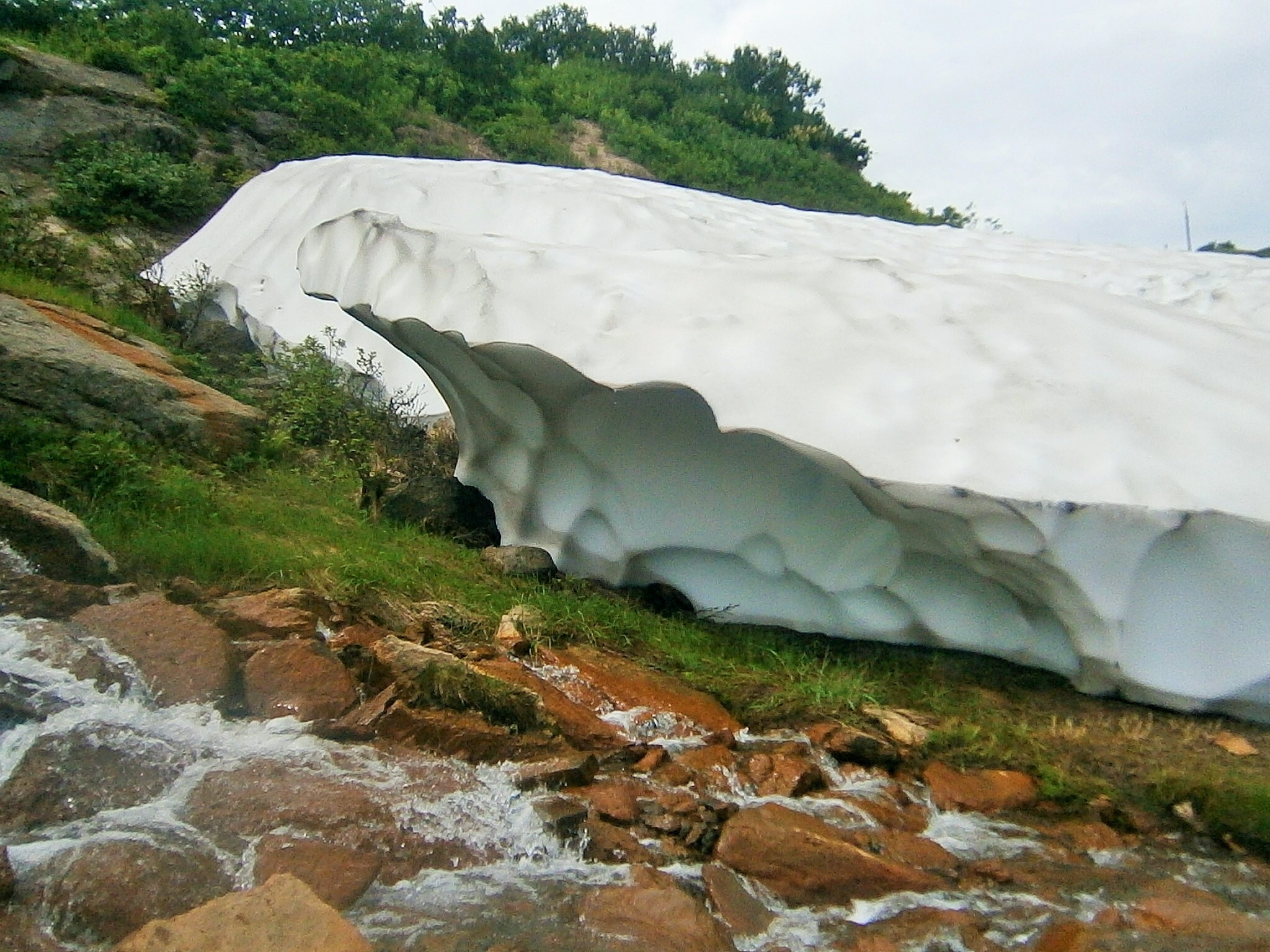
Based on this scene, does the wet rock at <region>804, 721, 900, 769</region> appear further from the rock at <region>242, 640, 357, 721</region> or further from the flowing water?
the rock at <region>242, 640, 357, 721</region>

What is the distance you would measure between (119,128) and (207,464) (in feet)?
26.7

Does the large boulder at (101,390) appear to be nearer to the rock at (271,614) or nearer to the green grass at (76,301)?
the green grass at (76,301)

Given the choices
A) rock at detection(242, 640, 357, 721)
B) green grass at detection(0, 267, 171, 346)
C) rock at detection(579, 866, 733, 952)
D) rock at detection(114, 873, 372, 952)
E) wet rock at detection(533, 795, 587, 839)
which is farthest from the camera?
green grass at detection(0, 267, 171, 346)

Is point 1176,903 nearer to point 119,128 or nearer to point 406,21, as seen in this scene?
point 119,128

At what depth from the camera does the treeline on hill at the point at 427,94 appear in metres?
13.7

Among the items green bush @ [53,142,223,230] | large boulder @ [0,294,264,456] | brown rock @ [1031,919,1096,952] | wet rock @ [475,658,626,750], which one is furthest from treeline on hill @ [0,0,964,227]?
brown rock @ [1031,919,1096,952]

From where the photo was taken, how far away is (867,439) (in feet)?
13.2

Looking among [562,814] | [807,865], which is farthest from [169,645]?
[807,865]

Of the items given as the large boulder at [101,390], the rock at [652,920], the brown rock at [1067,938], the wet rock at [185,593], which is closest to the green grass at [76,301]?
the large boulder at [101,390]

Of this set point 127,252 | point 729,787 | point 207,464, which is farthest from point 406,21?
point 729,787

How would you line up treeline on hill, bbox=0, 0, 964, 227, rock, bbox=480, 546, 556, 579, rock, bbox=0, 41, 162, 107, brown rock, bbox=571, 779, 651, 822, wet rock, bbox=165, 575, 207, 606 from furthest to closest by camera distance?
treeline on hill, bbox=0, 0, 964, 227
rock, bbox=0, 41, 162, 107
rock, bbox=480, 546, 556, 579
wet rock, bbox=165, 575, 207, 606
brown rock, bbox=571, 779, 651, 822

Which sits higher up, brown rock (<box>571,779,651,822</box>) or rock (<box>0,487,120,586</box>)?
rock (<box>0,487,120,586</box>)

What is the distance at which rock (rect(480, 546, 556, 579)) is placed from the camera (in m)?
5.33

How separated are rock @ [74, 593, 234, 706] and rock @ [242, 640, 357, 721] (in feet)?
0.34
